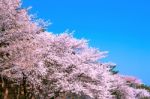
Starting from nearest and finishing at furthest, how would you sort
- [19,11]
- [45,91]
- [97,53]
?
[19,11], [45,91], [97,53]

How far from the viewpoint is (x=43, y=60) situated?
124ft

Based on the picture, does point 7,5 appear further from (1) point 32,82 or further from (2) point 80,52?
(2) point 80,52

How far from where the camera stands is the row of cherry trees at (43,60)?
3359 centimetres

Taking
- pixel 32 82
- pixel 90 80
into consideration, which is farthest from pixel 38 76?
pixel 90 80

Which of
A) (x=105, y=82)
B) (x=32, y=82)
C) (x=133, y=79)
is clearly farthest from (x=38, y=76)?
(x=133, y=79)

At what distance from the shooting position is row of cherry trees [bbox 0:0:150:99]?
33.6m

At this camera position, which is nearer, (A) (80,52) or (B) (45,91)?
(B) (45,91)

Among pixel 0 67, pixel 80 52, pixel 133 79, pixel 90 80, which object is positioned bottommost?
pixel 0 67

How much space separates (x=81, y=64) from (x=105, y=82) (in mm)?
4294

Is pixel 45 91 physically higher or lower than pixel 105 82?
lower

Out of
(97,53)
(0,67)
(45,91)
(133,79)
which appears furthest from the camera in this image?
(133,79)

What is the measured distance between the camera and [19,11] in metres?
36.6

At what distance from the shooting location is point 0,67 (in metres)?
33.3

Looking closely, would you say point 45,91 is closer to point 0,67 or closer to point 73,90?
point 73,90
